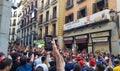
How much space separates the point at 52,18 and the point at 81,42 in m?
8.58

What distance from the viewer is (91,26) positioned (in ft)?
61.3

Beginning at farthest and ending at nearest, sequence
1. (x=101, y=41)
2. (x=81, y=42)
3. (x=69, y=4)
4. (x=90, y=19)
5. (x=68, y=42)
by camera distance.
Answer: (x=69, y=4), (x=68, y=42), (x=81, y=42), (x=90, y=19), (x=101, y=41)

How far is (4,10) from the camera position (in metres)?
8.81

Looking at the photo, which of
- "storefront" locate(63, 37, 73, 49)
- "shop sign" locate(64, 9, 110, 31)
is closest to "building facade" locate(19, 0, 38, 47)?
"storefront" locate(63, 37, 73, 49)

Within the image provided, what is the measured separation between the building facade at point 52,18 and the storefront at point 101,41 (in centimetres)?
741

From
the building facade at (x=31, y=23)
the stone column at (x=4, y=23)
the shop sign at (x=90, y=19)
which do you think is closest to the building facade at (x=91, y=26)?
the shop sign at (x=90, y=19)

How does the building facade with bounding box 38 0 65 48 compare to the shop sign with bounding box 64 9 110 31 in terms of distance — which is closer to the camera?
the shop sign with bounding box 64 9 110 31

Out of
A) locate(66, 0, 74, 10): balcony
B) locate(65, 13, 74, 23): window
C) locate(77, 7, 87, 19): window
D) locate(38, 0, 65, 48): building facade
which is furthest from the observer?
locate(38, 0, 65, 48): building facade

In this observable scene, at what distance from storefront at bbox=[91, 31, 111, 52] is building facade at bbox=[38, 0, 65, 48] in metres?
7.41

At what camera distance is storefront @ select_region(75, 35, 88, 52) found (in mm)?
19688

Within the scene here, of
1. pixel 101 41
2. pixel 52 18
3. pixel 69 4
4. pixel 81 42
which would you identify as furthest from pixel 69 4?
pixel 101 41

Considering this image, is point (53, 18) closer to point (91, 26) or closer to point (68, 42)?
point (68, 42)

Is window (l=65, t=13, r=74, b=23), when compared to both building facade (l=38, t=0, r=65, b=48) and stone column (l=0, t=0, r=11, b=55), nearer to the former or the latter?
building facade (l=38, t=0, r=65, b=48)

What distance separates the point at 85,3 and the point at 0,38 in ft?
43.5
